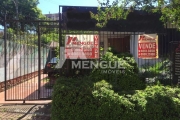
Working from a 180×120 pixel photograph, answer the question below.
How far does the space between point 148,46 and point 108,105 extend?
345 cm

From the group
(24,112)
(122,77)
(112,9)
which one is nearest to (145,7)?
(112,9)

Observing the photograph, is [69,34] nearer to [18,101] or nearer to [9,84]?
[18,101]

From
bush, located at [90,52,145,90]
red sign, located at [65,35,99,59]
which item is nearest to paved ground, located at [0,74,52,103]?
red sign, located at [65,35,99,59]

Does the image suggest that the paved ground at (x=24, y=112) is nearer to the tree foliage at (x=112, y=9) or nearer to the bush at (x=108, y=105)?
the bush at (x=108, y=105)

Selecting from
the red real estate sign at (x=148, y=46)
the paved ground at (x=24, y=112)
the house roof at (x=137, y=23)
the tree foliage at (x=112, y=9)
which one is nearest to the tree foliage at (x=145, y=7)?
the tree foliage at (x=112, y=9)

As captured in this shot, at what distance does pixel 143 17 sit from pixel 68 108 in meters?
3.53

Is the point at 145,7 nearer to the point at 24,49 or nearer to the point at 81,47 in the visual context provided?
the point at 81,47

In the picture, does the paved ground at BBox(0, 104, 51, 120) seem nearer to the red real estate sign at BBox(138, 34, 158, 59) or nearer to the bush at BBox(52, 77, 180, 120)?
the bush at BBox(52, 77, 180, 120)

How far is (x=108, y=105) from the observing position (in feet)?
13.1

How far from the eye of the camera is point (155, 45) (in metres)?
6.57

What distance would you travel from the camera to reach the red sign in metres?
5.67

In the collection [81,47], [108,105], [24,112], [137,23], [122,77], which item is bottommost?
[24,112]

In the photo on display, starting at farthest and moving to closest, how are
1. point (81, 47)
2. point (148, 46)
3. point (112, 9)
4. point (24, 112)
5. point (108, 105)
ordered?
point (148, 46) → point (81, 47) → point (24, 112) → point (112, 9) → point (108, 105)

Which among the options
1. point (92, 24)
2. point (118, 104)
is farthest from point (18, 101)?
point (118, 104)
